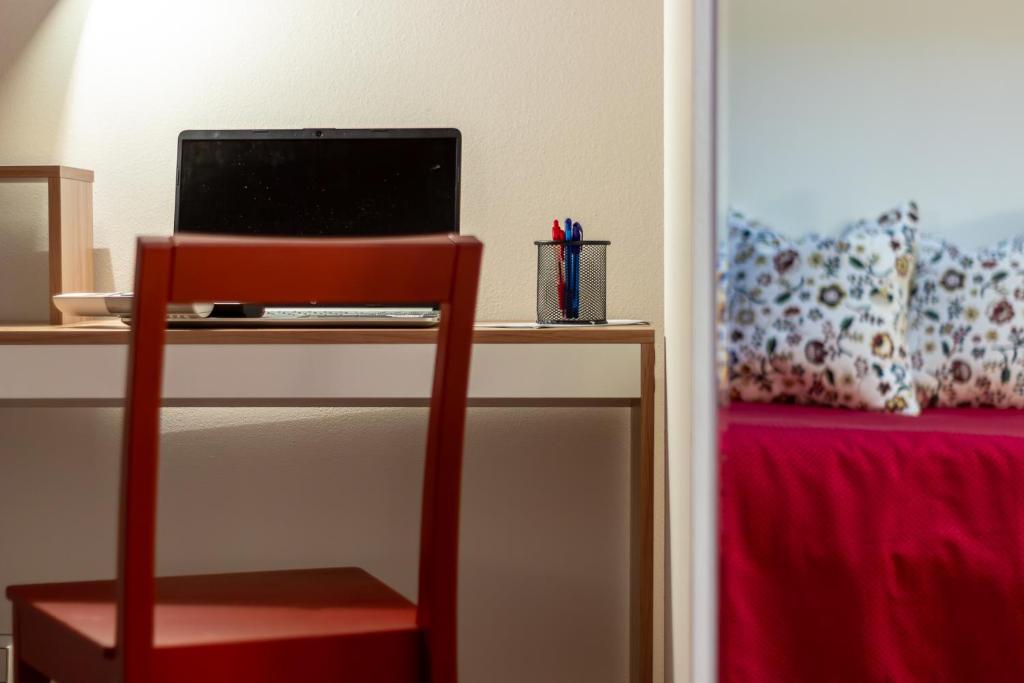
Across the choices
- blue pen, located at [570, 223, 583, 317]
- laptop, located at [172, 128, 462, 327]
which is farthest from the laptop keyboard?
blue pen, located at [570, 223, 583, 317]

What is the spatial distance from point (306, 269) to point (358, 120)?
44.2 inches

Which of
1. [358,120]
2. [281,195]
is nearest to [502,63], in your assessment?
[358,120]

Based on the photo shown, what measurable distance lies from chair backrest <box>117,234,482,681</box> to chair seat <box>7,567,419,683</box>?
0.04 metres

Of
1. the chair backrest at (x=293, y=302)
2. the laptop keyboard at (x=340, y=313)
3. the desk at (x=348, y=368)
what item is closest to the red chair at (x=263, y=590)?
the chair backrest at (x=293, y=302)

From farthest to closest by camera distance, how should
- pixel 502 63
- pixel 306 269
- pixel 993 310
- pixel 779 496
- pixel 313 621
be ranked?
→ pixel 502 63 < pixel 993 310 < pixel 779 496 < pixel 313 621 < pixel 306 269

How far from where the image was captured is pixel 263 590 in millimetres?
1359

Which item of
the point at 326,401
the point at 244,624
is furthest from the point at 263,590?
the point at 326,401

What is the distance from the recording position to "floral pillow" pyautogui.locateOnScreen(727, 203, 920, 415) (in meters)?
1.95

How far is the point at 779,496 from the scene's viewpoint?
1.63 metres

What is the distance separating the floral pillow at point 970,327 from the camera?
2.05 m

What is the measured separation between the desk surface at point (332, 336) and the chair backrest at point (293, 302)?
1.74 feet

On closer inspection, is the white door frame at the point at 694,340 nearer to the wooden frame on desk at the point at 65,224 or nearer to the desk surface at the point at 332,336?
the desk surface at the point at 332,336

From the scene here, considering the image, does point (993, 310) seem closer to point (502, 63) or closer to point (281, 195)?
point (502, 63)

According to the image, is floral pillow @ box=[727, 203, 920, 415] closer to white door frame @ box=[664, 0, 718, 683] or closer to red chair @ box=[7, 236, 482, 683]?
white door frame @ box=[664, 0, 718, 683]
